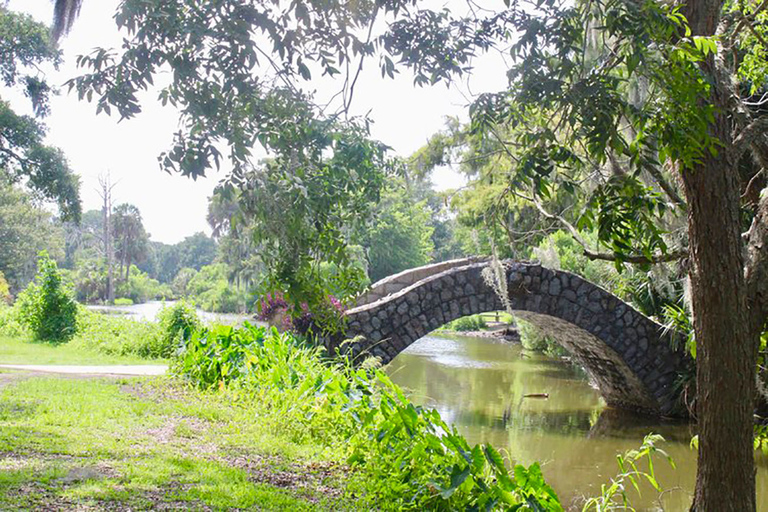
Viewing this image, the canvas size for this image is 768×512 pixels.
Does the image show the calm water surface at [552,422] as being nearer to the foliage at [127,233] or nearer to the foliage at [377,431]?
the foliage at [377,431]

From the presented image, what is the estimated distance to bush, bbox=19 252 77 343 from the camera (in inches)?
476

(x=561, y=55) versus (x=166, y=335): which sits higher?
(x=561, y=55)

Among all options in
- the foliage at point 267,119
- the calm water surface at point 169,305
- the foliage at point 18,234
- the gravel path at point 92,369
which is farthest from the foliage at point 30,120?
the foliage at point 18,234

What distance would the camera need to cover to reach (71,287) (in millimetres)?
12812

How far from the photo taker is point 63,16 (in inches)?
342

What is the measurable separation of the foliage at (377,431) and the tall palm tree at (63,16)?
433 cm

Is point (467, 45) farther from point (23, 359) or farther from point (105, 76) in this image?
point (23, 359)

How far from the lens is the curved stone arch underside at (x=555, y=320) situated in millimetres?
9430

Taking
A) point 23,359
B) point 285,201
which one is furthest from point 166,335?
point 285,201

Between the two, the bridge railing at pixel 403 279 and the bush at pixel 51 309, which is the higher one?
the bridge railing at pixel 403 279

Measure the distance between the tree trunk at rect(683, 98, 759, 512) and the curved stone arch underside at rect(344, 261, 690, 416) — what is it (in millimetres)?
5451

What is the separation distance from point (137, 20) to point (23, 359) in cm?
770

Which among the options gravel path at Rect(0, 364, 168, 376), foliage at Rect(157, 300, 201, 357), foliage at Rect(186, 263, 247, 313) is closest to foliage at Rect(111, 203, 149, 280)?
foliage at Rect(186, 263, 247, 313)

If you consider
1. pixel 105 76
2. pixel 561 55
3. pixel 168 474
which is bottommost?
pixel 168 474
